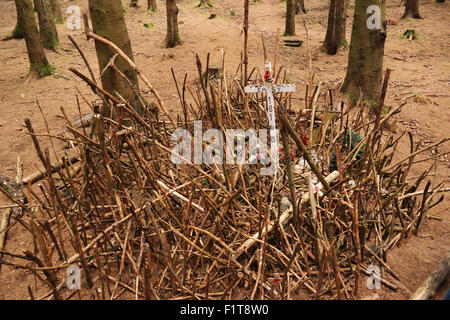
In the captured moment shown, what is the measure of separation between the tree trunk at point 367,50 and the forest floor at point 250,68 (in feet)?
1.84

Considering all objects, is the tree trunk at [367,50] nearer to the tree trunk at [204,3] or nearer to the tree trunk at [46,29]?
the tree trunk at [46,29]

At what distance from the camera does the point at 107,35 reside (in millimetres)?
3135

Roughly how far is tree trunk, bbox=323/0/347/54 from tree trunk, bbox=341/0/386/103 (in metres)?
2.53

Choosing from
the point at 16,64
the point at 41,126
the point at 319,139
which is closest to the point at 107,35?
the point at 41,126

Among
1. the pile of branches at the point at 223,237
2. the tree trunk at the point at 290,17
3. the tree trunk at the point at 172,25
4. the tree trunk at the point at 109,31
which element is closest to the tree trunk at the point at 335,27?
the tree trunk at the point at 290,17

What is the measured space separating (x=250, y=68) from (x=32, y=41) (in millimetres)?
3568

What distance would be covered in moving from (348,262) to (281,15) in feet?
37.6

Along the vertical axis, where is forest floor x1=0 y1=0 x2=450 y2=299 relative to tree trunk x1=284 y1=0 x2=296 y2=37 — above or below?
below

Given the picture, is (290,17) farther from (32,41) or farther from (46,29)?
(32,41)

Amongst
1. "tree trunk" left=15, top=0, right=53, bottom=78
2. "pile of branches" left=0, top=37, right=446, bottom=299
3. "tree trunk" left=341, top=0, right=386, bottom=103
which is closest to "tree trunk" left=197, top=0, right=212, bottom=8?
"tree trunk" left=15, top=0, right=53, bottom=78

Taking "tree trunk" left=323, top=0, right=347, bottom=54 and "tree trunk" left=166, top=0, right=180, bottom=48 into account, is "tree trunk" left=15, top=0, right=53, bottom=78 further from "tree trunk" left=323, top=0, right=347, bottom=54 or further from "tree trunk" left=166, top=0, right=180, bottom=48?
"tree trunk" left=323, top=0, right=347, bottom=54

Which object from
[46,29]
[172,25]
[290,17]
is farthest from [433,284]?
[46,29]

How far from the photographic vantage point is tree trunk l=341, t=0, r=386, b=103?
378cm

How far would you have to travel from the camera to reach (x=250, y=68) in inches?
212
